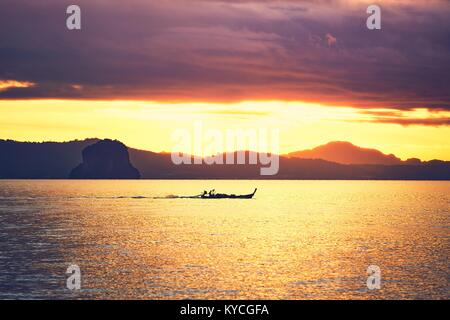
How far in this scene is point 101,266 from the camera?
74312 mm

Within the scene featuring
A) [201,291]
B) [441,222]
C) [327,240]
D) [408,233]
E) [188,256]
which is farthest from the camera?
[441,222]

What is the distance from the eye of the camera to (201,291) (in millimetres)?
59719

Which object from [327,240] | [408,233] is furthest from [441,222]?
[327,240]

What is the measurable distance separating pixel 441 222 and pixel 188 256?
87.7 m

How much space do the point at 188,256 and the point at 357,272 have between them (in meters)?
22.9

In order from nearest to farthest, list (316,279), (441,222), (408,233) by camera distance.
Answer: (316,279), (408,233), (441,222)

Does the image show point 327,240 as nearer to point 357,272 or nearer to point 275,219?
point 357,272

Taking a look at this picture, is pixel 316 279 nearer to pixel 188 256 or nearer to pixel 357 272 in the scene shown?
pixel 357 272

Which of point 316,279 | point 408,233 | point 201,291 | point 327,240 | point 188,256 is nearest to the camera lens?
point 201,291

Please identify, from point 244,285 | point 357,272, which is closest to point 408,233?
point 357,272
